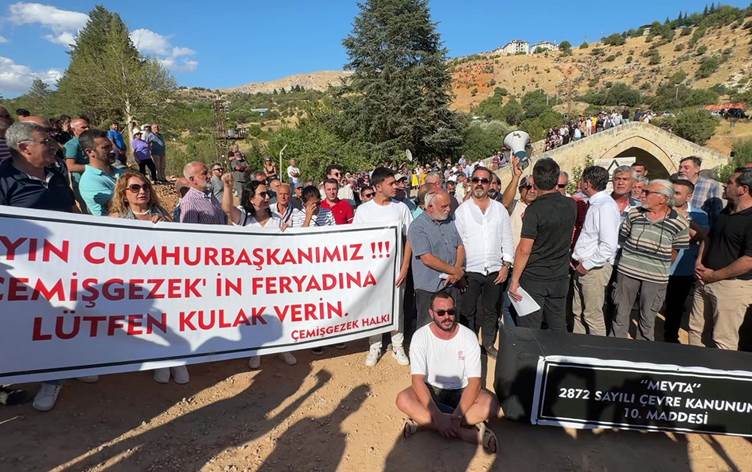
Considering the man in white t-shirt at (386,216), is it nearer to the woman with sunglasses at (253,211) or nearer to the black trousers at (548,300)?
the woman with sunglasses at (253,211)

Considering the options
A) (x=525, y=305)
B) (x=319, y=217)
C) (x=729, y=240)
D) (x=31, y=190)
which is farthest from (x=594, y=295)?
(x=31, y=190)

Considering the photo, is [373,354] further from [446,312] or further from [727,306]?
[727,306]

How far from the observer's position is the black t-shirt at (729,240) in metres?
3.46

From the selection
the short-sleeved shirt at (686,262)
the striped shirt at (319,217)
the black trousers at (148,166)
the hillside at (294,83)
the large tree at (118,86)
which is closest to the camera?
the striped shirt at (319,217)

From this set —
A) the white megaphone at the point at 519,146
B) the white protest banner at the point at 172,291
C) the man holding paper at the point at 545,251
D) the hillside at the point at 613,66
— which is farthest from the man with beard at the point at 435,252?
the hillside at the point at 613,66

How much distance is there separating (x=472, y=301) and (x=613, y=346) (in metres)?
1.36

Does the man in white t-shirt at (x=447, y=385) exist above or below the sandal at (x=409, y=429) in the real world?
above

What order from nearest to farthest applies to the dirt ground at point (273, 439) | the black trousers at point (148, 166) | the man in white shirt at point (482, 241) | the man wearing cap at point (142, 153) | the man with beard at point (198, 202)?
the dirt ground at point (273, 439) < the man with beard at point (198, 202) < the man in white shirt at point (482, 241) < the man wearing cap at point (142, 153) < the black trousers at point (148, 166)

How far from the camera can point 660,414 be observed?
2.99 m

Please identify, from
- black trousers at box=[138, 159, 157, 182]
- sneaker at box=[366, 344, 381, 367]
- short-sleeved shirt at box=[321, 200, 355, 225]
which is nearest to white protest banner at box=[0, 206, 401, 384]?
sneaker at box=[366, 344, 381, 367]

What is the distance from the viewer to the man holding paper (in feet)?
11.8

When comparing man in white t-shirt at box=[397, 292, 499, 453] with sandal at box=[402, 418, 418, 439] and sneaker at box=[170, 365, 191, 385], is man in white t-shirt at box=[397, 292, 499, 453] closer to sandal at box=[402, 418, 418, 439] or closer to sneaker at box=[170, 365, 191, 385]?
sandal at box=[402, 418, 418, 439]

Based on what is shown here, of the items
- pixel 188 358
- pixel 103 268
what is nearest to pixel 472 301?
pixel 188 358

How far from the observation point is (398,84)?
30359 millimetres
